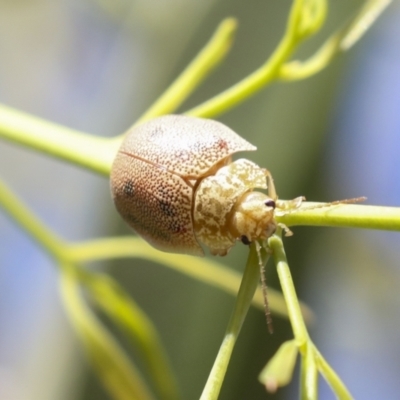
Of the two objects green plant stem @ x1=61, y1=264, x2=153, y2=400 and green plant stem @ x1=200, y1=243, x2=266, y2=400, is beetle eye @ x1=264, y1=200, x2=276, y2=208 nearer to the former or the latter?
green plant stem @ x1=200, y1=243, x2=266, y2=400

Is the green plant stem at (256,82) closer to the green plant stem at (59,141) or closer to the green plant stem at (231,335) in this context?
the green plant stem at (59,141)

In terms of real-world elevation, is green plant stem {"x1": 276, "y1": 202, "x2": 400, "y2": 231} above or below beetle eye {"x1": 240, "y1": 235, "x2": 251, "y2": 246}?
below

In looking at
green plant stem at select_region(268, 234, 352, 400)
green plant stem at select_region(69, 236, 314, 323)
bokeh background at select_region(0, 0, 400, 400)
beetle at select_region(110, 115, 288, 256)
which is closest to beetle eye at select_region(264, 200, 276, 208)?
beetle at select_region(110, 115, 288, 256)

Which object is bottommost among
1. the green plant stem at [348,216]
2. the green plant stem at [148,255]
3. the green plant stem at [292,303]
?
the green plant stem at [292,303]

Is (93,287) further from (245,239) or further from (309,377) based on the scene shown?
(309,377)

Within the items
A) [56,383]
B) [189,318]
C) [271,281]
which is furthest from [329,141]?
[56,383]

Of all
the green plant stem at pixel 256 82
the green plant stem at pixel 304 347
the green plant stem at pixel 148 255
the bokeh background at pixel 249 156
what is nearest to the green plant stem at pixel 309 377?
the green plant stem at pixel 304 347
